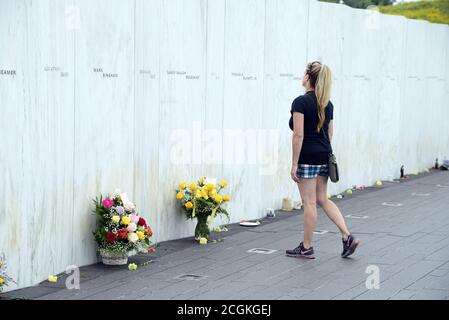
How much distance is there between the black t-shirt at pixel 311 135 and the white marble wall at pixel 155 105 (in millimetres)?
1738

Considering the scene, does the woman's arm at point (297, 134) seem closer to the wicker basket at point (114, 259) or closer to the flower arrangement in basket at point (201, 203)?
the flower arrangement in basket at point (201, 203)

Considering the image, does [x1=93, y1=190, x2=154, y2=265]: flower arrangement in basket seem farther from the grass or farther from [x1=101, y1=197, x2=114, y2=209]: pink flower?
the grass

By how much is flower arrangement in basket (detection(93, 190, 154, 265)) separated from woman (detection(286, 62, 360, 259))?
5.46 ft

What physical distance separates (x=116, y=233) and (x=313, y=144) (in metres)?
2.16

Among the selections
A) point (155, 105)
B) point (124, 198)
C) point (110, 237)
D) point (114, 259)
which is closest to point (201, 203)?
point (155, 105)

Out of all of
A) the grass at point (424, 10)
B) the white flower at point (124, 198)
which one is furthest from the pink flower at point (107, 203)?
the grass at point (424, 10)

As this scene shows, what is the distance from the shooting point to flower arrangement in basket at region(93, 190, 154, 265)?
8.23 m

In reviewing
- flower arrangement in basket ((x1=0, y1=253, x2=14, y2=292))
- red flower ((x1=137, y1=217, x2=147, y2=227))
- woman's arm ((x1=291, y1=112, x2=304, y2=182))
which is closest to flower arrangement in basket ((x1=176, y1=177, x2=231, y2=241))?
red flower ((x1=137, y1=217, x2=147, y2=227))

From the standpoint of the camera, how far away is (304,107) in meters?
8.51

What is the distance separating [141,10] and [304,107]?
2.06 metres

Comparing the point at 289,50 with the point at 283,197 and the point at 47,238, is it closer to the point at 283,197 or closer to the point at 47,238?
the point at 283,197

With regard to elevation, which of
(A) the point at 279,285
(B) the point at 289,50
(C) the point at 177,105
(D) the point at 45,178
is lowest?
(A) the point at 279,285

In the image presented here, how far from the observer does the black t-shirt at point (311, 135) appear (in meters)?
8.52
